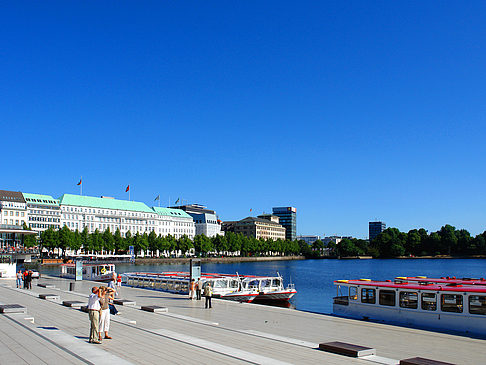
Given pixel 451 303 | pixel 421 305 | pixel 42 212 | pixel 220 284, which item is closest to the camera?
pixel 451 303

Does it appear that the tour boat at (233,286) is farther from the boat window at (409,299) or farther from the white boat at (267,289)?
the boat window at (409,299)

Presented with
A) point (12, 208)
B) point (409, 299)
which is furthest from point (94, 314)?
Answer: point (12, 208)

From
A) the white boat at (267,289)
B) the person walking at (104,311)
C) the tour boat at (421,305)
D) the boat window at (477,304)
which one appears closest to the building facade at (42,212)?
the white boat at (267,289)

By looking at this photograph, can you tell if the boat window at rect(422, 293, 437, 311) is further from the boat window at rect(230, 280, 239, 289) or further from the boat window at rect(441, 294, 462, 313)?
the boat window at rect(230, 280, 239, 289)

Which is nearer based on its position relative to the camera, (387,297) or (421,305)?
(421,305)

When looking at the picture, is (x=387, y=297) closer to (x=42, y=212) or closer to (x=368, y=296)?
(x=368, y=296)

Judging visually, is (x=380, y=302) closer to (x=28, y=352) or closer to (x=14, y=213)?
(x=28, y=352)

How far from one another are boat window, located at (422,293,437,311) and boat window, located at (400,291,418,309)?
64cm

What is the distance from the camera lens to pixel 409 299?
30672mm

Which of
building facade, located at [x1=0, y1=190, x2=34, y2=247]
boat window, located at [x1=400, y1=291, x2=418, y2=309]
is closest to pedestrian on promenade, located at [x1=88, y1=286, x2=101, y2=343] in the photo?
boat window, located at [x1=400, y1=291, x2=418, y2=309]

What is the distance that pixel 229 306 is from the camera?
111 feet

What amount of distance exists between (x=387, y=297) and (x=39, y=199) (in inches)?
6516

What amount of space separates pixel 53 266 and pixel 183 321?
118 metres

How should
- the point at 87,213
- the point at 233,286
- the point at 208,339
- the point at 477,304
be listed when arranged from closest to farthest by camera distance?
the point at 208,339 → the point at 477,304 → the point at 233,286 → the point at 87,213
